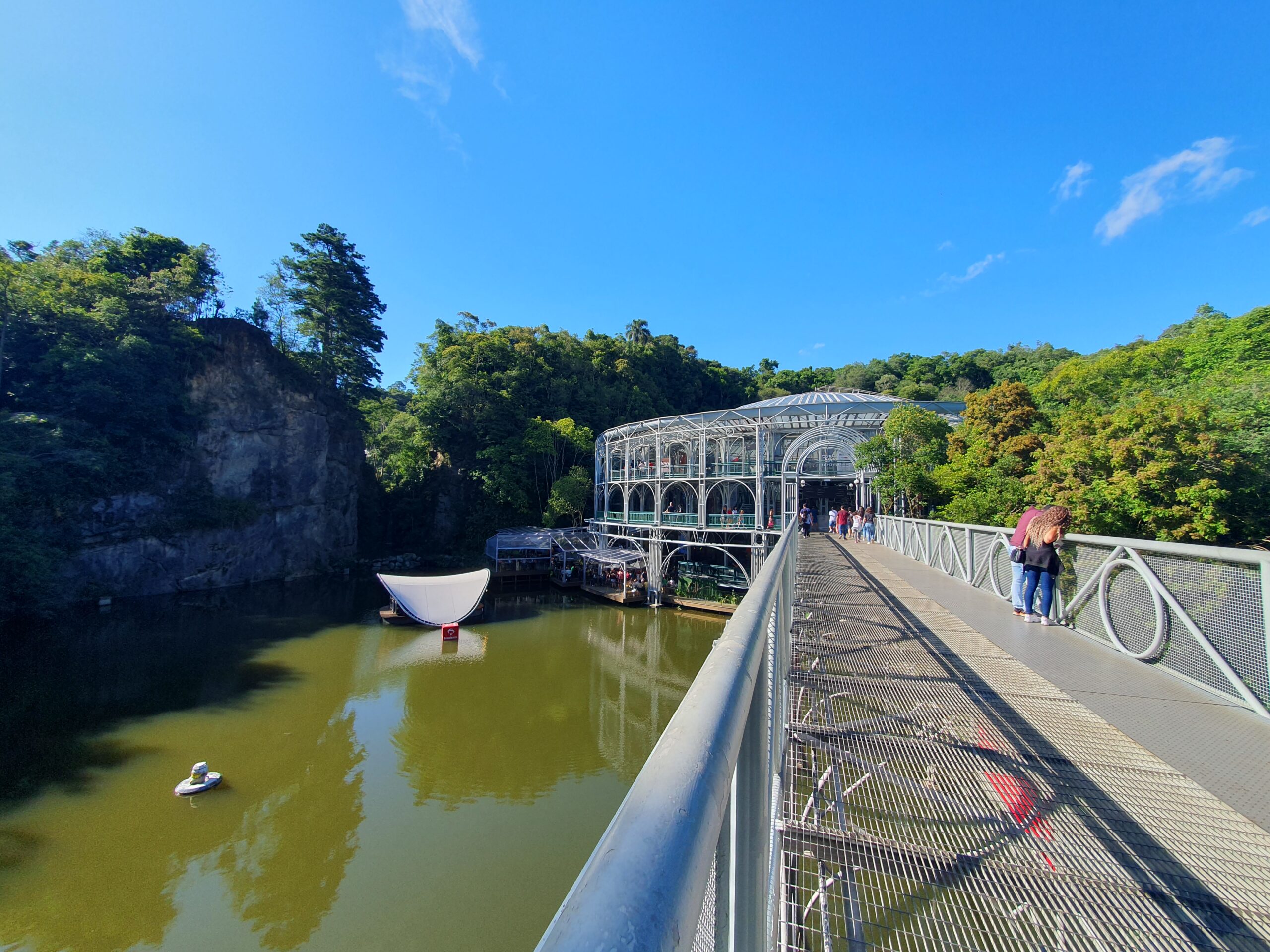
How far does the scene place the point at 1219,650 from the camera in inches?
122

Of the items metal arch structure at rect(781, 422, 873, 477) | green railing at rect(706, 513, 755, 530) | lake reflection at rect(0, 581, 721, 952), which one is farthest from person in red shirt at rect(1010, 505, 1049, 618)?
green railing at rect(706, 513, 755, 530)

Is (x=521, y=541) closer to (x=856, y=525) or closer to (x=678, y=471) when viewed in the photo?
(x=678, y=471)

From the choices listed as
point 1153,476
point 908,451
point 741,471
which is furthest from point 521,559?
point 1153,476

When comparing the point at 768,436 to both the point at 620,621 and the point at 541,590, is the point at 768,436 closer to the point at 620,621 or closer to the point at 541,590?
the point at 620,621

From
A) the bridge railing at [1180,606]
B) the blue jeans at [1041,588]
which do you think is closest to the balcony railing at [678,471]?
the blue jeans at [1041,588]

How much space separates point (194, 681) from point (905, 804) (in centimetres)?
1972

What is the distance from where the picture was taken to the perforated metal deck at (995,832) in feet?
4.92

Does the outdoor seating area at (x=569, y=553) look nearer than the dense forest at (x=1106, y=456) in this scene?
No

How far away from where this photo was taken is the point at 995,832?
1.88m

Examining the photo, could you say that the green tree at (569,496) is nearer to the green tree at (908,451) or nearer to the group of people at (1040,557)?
the green tree at (908,451)

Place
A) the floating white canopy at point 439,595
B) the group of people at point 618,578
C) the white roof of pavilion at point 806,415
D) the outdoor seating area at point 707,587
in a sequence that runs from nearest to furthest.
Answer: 1. the white roof of pavilion at point 806,415
2. the floating white canopy at point 439,595
3. the outdoor seating area at point 707,587
4. the group of people at point 618,578

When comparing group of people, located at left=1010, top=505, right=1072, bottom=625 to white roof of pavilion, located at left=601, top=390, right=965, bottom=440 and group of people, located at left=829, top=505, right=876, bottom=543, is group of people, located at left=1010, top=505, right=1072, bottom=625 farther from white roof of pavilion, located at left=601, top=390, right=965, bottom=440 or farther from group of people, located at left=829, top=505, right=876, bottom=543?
white roof of pavilion, located at left=601, top=390, right=965, bottom=440

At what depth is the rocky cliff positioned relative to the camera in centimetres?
2350

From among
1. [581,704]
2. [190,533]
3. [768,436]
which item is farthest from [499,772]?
[190,533]
